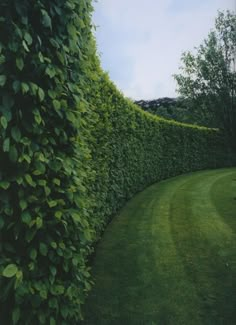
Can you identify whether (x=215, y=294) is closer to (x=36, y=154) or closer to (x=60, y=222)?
(x=60, y=222)

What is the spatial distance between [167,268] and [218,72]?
2911 cm

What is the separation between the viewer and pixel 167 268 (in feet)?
16.9

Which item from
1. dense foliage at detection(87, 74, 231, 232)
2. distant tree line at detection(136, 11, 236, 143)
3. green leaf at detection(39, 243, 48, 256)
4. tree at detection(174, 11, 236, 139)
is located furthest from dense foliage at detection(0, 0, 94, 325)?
tree at detection(174, 11, 236, 139)

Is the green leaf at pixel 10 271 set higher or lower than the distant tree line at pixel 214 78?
lower

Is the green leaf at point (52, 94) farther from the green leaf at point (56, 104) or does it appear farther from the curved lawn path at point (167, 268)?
the curved lawn path at point (167, 268)

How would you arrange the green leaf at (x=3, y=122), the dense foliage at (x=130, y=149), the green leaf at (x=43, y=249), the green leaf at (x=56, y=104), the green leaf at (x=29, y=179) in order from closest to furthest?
the green leaf at (x=3, y=122)
the green leaf at (x=29, y=179)
the green leaf at (x=43, y=249)
the green leaf at (x=56, y=104)
the dense foliage at (x=130, y=149)

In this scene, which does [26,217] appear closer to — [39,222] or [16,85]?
[39,222]

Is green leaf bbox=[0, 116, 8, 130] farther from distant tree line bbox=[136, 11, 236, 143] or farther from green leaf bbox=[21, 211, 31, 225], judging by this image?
distant tree line bbox=[136, 11, 236, 143]

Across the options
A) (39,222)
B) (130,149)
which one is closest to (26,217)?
(39,222)

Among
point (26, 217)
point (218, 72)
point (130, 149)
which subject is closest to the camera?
point (26, 217)

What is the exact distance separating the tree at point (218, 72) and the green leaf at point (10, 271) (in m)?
28.6

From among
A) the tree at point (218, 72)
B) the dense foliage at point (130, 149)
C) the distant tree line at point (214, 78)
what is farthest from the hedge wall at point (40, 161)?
the tree at point (218, 72)

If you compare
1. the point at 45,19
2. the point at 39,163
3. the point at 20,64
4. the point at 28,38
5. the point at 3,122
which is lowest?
the point at 39,163

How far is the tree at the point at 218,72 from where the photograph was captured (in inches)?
1185
